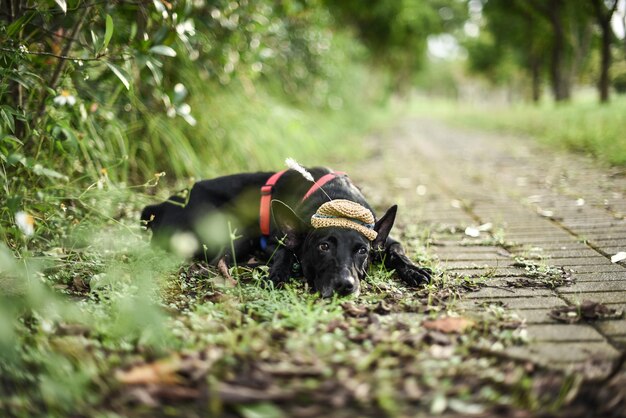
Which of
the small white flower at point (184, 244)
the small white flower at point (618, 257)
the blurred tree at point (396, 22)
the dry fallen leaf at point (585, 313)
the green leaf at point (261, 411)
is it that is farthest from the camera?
the blurred tree at point (396, 22)

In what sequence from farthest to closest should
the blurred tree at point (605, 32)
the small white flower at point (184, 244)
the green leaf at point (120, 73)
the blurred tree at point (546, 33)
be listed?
the blurred tree at point (546, 33) → the blurred tree at point (605, 32) → the small white flower at point (184, 244) → the green leaf at point (120, 73)

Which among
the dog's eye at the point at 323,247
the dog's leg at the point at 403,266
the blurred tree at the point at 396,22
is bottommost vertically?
the dog's leg at the point at 403,266

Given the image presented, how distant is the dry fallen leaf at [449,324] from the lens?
7.36ft

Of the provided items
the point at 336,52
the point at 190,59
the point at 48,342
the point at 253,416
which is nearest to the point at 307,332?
the point at 253,416

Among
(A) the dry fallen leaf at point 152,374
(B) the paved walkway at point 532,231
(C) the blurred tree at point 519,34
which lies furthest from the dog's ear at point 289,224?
(C) the blurred tree at point 519,34

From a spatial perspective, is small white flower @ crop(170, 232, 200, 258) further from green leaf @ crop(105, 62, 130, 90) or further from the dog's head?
green leaf @ crop(105, 62, 130, 90)

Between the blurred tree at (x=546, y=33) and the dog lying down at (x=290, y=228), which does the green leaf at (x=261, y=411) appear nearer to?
the dog lying down at (x=290, y=228)

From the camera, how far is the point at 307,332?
2186 millimetres

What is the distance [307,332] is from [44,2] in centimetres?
254

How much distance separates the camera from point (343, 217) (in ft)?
9.94

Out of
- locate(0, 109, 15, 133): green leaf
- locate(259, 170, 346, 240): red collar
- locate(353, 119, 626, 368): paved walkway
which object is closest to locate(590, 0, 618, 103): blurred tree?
locate(353, 119, 626, 368): paved walkway

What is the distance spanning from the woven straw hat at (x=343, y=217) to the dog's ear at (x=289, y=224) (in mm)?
155

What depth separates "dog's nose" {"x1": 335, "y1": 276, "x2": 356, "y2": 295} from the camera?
106 inches

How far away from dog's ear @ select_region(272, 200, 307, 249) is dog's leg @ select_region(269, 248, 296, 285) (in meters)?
0.07
